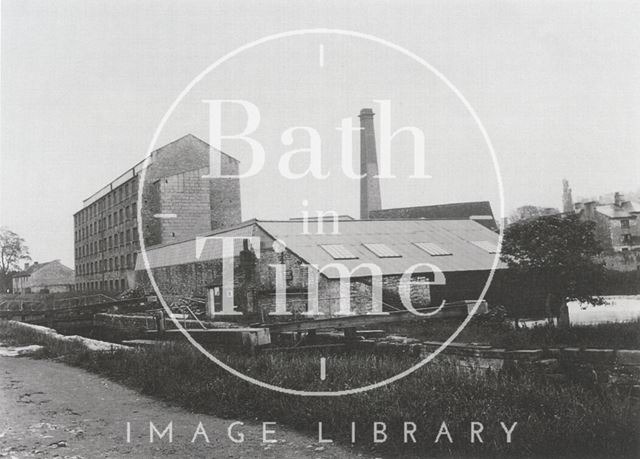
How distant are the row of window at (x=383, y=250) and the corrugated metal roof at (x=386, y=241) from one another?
15 cm

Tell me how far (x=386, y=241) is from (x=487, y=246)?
15.6ft

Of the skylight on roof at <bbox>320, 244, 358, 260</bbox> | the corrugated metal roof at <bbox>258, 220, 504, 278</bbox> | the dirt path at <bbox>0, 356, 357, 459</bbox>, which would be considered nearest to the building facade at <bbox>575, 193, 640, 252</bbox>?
the corrugated metal roof at <bbox>258, 220, 504, 278</bbox>

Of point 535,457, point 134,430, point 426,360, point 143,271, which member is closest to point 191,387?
point 134,430

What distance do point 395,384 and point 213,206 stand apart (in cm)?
3325

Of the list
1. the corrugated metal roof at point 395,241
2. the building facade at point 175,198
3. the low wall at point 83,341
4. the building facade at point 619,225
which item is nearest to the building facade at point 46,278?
the building facade at point 175,198

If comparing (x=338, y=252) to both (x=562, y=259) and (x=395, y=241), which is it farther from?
(x=562, y=259)

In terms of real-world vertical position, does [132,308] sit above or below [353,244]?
below

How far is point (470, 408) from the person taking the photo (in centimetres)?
546

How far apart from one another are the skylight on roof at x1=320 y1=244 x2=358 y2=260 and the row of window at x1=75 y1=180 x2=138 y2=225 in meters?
26.2

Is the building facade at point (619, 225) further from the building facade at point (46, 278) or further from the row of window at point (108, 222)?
the building facade at point (46, 278)

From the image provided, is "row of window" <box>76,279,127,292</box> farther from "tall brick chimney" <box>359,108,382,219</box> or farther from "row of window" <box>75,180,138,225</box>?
"tall brick chimney" <box>359,108,382,219</box>

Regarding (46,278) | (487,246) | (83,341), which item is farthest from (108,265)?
(83,341)

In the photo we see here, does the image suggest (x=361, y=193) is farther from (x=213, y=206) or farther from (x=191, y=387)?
(x=191, y=387)

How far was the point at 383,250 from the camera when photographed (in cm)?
2016
